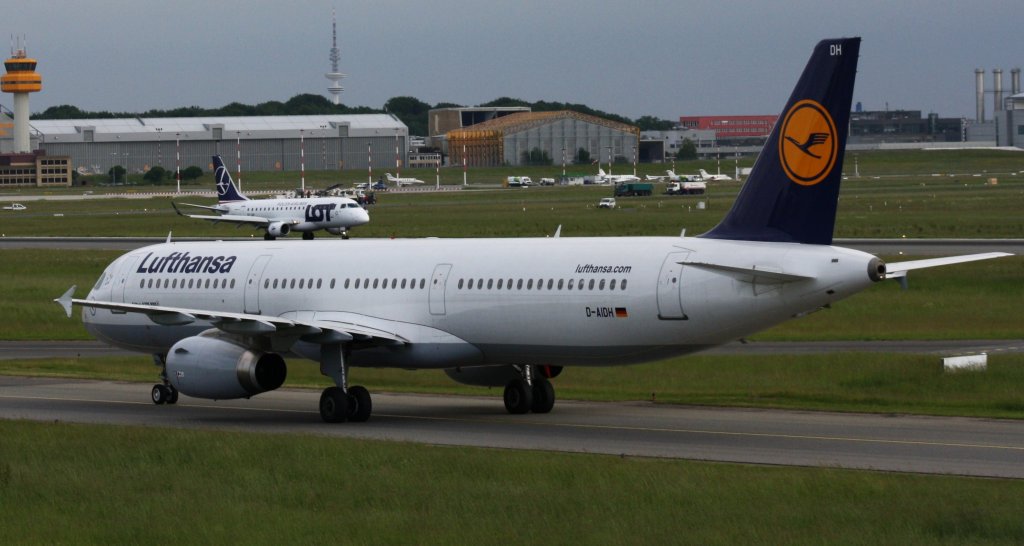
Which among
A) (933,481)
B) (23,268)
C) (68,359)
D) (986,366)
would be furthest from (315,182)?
(933,481)

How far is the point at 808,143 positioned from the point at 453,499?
9818 mm

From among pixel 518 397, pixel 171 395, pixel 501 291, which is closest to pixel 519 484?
pixel 501 291

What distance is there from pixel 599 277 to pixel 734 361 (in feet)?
37.0

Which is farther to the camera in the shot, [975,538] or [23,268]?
[23,268]

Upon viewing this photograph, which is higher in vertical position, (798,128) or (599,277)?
(798,128)

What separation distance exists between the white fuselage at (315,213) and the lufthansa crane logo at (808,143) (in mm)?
67158

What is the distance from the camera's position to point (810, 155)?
25422 mm

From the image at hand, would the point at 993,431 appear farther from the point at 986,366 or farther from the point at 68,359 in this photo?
the point at 68,359

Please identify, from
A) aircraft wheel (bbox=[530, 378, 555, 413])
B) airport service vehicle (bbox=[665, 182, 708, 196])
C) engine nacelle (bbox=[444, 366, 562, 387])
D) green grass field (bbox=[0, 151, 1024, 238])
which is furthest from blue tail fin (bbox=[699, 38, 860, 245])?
airport service vehicle (bbox=[665, 182, 708, 196])

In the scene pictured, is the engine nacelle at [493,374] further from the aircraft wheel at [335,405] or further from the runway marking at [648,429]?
the aircraft wheel at [335,405]

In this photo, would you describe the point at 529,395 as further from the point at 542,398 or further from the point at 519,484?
the point at 519,484

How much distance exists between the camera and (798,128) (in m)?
25.5

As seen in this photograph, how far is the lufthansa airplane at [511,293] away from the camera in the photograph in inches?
996

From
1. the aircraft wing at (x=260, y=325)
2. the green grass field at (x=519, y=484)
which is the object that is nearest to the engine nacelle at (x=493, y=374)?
the aircraft wing at (x=260, y=325)
